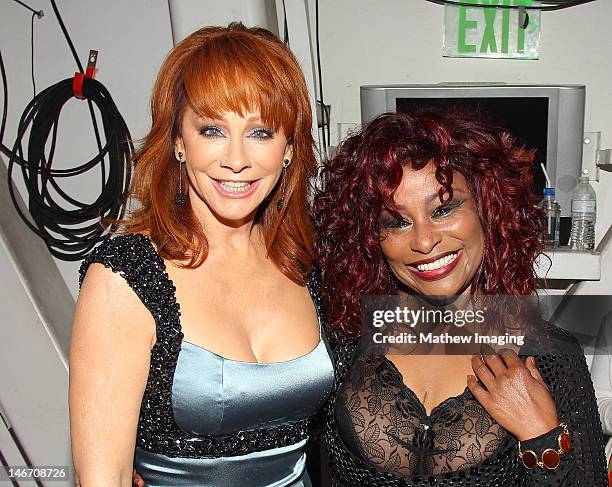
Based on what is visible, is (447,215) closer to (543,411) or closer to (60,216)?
(543,411)

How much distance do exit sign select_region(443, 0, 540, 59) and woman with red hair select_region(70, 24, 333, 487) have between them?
178cm

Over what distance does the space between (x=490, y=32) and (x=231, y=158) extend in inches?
80.1

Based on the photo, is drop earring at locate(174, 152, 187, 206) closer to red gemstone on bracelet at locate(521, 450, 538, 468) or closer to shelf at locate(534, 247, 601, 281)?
red gemstone on bracelet at locate(521, 450, 538, 468)

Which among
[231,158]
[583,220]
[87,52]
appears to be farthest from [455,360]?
[87,52]

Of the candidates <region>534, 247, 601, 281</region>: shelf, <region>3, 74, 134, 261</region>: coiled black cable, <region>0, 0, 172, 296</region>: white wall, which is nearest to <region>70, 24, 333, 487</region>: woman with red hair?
<region>534, 247, 601, 281</region>: shelf

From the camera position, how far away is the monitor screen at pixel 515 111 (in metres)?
2.65

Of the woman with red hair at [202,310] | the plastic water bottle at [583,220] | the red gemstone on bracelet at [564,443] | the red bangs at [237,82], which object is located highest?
the red bangs at [237,82]

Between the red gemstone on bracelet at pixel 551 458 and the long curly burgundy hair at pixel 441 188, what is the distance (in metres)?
0.30

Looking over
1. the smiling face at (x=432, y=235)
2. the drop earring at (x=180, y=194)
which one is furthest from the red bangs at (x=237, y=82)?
the smiling face at (x=432, y=235)

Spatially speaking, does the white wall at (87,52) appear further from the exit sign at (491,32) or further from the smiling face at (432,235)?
the smiling face at (432,235)

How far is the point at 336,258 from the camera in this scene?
58.6 inches

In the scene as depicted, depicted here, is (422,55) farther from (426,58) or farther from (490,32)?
(490,32)

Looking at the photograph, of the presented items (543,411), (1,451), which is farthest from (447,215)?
(1,451)

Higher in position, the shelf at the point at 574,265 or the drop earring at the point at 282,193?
the drop earring at the point at 282,193
